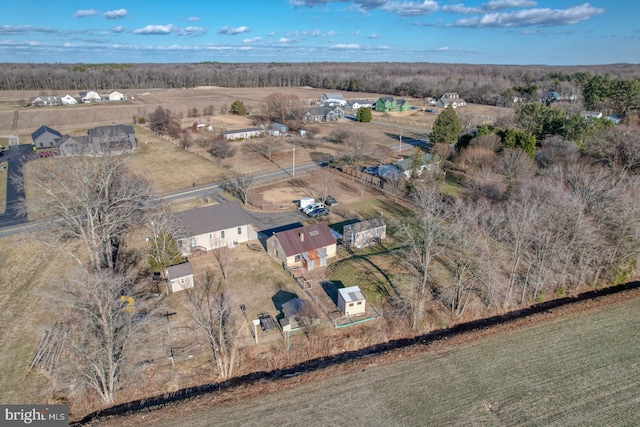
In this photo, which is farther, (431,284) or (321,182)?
(321,182)

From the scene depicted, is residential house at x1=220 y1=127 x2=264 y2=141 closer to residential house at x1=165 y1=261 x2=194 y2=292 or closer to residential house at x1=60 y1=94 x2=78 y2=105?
residential house at x1=165 y1=261 x2=194 y2=292

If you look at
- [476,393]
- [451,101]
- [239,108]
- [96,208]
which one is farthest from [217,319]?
[451,101]

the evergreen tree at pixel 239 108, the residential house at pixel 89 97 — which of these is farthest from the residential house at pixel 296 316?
the residential house at pixel 89 97

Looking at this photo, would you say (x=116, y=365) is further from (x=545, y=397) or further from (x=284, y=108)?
(x=284, y=108)

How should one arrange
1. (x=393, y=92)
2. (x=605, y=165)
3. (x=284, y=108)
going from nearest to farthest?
(x=605, y=165)
(x=284, y=108)
(x=393, y=92)

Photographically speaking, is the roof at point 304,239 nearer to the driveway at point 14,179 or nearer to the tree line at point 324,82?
the driveway at point 14,179

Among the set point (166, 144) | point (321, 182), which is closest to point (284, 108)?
point (166, 144)
